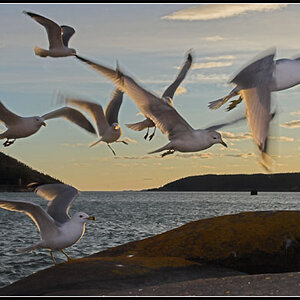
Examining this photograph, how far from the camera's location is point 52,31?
1052cm

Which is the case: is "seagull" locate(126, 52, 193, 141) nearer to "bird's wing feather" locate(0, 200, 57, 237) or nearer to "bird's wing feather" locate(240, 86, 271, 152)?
"bird's wing feather" locate(0, 200, 57, 237)

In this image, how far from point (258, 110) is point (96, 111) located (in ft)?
15.7

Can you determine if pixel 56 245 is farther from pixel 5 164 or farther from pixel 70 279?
pixel 5 164

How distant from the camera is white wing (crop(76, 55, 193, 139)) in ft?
24.1

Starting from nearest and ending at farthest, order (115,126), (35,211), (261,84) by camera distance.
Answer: (261,84) < (35,211) < (115,126)

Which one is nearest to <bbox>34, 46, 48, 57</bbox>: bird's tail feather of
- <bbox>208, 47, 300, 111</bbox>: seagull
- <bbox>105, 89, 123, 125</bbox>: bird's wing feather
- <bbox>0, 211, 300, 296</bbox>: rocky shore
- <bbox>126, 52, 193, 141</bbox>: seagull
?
<bbox>126, 52, 193, 141</bbox>: seagull

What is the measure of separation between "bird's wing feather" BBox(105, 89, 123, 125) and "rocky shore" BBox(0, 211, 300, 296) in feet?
7.74

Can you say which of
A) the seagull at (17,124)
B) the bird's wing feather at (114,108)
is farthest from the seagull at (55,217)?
the bird's wing feather at (114,108)

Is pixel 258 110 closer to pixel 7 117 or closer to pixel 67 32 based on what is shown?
pixel 7 117

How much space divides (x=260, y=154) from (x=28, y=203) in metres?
3.60

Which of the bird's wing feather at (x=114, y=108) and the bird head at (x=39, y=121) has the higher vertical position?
the bird's wing feather at (x=114, y=108)

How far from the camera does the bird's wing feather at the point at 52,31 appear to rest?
1009 centimetres

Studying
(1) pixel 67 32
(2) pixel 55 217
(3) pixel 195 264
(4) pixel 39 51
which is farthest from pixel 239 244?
(1) pixel 67 32

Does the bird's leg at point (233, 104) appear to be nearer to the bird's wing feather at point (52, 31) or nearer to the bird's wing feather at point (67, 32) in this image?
the bird's wing feather at point (52, 31)
